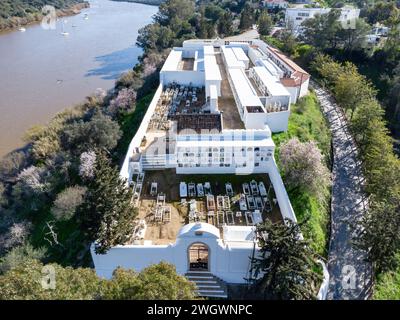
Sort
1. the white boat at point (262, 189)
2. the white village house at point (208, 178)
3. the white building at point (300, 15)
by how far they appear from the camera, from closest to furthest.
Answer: the white village house at point (208, 178), the white boat at point (262, 189), the white building at point (300, 15)

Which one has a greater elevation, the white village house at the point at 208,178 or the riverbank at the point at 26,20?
the white village house at the point at 208,178

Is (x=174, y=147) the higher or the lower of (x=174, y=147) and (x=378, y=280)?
the higher

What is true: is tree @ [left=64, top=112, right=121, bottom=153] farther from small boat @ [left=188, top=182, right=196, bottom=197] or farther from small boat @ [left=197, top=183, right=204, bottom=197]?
small boat @ [left=197, top=183, right=204, bottom=197]

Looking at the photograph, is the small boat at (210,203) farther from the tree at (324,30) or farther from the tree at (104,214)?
the tree at (324,30)

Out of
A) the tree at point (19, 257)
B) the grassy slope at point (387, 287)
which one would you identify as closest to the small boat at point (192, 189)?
the tree at point (19, 257)
